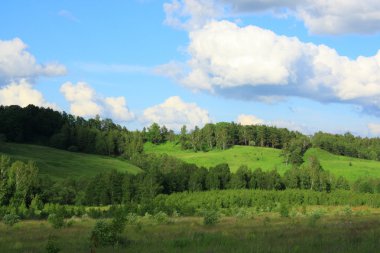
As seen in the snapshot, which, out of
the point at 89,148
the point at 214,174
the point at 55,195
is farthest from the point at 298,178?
the point at 89,148

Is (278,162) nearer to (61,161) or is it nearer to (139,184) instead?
(139,184)

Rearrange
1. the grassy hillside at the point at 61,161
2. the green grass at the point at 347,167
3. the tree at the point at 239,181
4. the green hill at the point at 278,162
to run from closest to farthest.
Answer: the tree at the point at 239,181
the grassy hillside at the point at 61,161
the green grass at the point at 347,167
the green hill at the point at 278,162

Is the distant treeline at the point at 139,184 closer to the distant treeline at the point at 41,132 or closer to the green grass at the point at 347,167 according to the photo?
the green grass at the point at 347,167

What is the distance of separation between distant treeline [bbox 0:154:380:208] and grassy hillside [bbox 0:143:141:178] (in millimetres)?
16046

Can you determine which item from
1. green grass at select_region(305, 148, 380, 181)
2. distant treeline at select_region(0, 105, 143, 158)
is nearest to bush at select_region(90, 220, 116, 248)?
green grass at select_region(305, 148, 380, 181)

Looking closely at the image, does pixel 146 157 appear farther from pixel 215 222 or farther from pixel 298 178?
pixel 215 222

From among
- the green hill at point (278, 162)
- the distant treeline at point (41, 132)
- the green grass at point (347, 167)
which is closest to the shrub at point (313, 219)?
the green grass at point (347, 167)

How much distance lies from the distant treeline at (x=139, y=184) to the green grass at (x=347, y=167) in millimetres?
9677

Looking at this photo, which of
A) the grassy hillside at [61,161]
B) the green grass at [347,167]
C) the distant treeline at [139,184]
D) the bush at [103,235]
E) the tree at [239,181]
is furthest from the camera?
the green grass at [347,167]

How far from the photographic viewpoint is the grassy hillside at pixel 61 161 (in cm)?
14550

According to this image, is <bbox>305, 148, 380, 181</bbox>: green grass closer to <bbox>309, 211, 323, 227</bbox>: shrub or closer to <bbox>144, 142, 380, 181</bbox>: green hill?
<bbox>144, 142, 380, 181</bbox>: green hill

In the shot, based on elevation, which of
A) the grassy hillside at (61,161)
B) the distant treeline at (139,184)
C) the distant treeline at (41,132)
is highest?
the distant treeline at (41,132)

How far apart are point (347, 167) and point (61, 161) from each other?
103351mm

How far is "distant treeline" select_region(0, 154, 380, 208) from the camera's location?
10325cm
